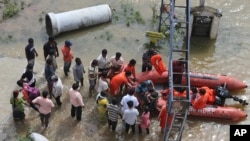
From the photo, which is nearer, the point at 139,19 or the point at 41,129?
the point at 41,129

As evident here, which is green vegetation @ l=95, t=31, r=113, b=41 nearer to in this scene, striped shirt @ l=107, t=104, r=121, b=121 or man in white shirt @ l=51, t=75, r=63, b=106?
man in white shirt @ l=51, t=75, r=63, b=106

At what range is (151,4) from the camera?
63.6 ft

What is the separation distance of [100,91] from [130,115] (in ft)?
5.00

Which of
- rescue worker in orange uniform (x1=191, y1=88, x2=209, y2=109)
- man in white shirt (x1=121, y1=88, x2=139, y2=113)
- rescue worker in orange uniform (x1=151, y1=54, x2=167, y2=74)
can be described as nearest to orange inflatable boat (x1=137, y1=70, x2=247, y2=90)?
rescue worker in orange uniform (x1=151, y1=54, x2=167, y2=74)

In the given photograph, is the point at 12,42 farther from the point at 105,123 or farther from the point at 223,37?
the point at 223,37

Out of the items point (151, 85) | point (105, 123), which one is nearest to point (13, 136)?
point (105, 123)

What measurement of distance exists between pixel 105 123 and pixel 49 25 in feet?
19.3

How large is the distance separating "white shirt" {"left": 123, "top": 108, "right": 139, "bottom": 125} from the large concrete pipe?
6102 millimetres

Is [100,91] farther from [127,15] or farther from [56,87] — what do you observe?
[127,15]

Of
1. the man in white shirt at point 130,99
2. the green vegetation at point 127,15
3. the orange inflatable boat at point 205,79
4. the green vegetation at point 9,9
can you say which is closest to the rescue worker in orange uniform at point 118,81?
the orange inflatable boat at point 205,79

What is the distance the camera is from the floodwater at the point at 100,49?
12695 millimetres

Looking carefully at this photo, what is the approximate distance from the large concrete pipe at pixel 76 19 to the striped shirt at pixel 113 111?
227 inches

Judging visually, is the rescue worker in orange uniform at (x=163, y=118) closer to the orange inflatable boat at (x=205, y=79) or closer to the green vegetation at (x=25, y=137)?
the orange inflatable boat at (x=205, y=79)

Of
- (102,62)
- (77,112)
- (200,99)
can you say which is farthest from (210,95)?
(77,112)
